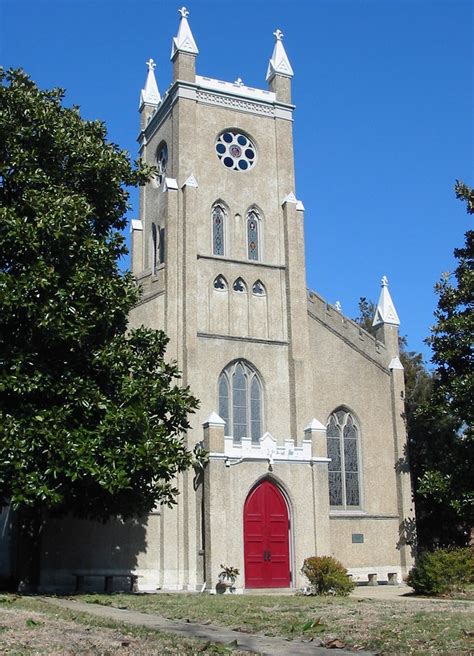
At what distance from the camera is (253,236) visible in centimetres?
3481

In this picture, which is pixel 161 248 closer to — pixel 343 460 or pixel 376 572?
pixel 343 460

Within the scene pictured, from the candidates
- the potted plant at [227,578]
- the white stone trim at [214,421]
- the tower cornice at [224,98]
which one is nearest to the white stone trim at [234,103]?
the tower cornice at [224,98]

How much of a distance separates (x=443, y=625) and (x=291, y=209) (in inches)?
935

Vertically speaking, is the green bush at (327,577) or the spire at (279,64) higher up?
the spire at (279,64)

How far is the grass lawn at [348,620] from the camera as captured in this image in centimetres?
1135

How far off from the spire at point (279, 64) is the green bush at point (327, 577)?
21.8 metres

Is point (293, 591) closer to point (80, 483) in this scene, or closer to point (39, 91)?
point (80, 483)

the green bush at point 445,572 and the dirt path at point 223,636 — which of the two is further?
the green bush at point 445,572

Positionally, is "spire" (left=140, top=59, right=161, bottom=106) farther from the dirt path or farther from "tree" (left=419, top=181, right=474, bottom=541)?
the dirt path

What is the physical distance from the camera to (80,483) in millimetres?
22094

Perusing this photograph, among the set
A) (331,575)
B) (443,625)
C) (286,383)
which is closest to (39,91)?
(286,383)

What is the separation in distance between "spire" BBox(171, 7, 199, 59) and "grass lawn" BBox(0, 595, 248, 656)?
26295 mm

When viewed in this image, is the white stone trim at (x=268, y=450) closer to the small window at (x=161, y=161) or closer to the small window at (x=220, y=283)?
the small window at (x=220, y=283)

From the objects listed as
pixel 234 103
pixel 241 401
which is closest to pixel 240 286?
pixel 241 401
